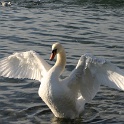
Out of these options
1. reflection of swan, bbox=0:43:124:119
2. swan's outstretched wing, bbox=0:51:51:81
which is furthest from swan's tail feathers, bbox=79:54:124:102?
swan's outstretched wing, bbox=0:51:51:81

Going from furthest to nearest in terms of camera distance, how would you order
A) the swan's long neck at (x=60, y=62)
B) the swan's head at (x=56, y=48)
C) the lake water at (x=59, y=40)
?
1. the lake water at (x=59, y=40)
2. the swan's head at (x=56, y=48)
3. the swan's long neck at (x=60, y=62)

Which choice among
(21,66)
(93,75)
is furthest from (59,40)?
(93,75)

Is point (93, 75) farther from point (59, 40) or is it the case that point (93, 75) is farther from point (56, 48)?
point (59, 40)

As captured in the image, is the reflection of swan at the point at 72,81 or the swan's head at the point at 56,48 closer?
the reflection of swan at the point at 72,81

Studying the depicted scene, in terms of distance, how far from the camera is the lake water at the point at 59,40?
10.2 m

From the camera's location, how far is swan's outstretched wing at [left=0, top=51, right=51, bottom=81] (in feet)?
33.8

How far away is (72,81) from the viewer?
30.6 ft

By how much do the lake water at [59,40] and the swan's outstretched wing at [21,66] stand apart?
0.69 meters

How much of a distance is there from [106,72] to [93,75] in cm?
29

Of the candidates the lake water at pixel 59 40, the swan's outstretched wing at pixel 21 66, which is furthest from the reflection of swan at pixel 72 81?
the lake water at pixel 59 40

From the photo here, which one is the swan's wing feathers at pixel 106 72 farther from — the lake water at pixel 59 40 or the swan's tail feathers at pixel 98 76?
the lake water at pixel 59 40

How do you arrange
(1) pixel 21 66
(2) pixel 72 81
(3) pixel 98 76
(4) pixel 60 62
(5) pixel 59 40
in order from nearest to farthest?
(3) pixel 98 76
(2) pixel 72 81
(4) pixel 60 62
(1) pixel 21 66
(5) pixel 59 40

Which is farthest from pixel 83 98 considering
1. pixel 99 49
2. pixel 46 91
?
pixel 99 49

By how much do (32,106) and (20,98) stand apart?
1.67ft
